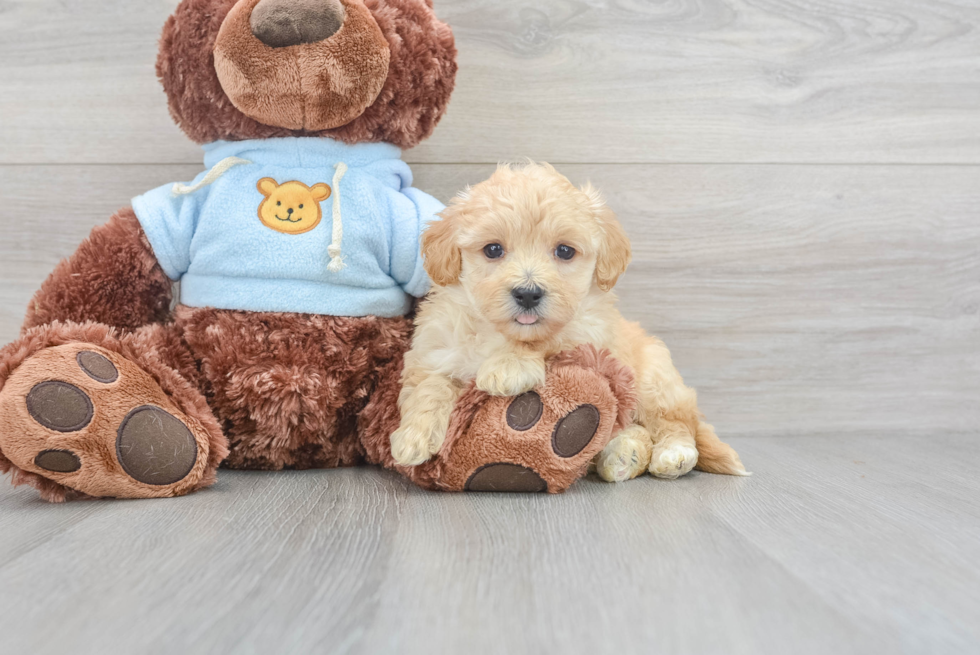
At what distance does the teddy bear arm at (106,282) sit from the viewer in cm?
115

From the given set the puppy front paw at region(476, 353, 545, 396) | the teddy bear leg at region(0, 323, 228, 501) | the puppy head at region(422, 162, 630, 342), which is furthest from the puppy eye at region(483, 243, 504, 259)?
the teddy bear leg at region(0, 323, 228, 501)

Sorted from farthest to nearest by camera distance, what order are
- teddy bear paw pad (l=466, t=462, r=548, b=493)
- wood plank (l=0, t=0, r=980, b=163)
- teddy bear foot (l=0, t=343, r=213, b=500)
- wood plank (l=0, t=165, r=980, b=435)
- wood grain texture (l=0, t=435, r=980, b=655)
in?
wood plank (l=0, t=165, r=980, b=435), wood plank (l=0, t=0, r=980, b=163), teddy bear paw pad (l=466, t=462, r=548, b=493), teddy bear foot (l=0, t=343, r=213, b=500), wood grain texture (l=0, t=435, r=980, b=655)

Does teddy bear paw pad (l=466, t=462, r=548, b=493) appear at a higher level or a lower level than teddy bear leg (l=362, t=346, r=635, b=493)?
lower

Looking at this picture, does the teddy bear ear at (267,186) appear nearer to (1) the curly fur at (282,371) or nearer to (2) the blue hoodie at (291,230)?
(2) the blue hoodie at (291,230)

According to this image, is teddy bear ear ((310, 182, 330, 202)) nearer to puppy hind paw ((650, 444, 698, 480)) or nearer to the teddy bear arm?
the teddy bear arm

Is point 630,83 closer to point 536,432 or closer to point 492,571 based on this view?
point 536,432

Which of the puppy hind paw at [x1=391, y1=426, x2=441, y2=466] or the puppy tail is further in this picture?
the puppy tail

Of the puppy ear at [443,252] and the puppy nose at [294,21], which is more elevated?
the puppy nose at [294,21]

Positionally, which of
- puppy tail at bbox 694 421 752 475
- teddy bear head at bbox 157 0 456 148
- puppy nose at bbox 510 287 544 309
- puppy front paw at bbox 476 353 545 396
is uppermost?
teddy bear head at bbox 157 0 456 148

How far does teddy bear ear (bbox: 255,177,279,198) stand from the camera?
117cm

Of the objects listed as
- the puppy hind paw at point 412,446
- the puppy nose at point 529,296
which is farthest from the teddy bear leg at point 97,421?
the puppy nose at point 529,296

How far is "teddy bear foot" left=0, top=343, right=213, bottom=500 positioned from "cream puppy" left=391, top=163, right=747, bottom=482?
0.99 feet

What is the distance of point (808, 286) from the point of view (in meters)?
1.58

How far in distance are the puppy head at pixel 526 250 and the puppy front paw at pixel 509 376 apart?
0.04m
